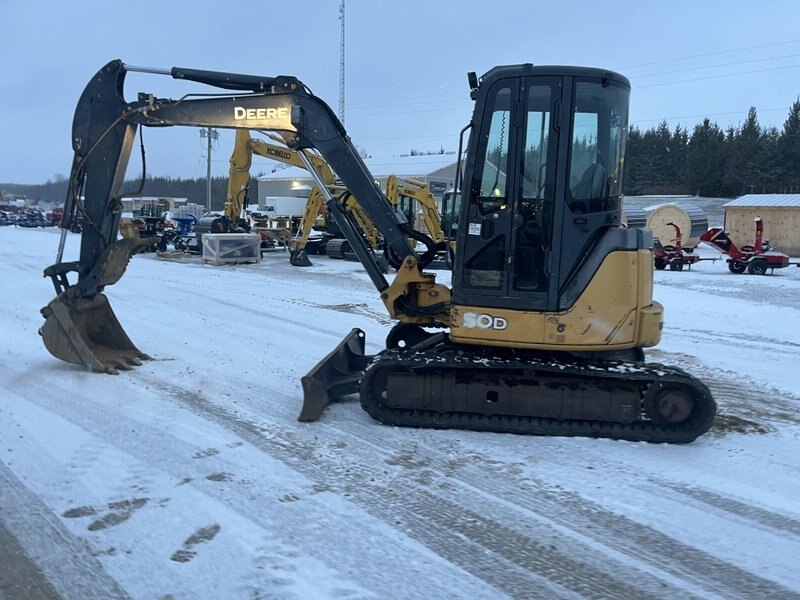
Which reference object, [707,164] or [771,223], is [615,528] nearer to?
[771,223]

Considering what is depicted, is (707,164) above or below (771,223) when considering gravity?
above

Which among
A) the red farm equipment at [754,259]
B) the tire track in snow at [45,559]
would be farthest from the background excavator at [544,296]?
the red farm equipment at [754,259]

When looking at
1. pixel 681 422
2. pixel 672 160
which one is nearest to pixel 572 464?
pixel 681 422

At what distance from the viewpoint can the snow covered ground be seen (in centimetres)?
352

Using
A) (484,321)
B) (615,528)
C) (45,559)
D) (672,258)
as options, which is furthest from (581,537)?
(672,258)

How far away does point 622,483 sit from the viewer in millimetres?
4730

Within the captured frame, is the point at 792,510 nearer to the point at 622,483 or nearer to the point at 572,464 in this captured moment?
the point at 622,483

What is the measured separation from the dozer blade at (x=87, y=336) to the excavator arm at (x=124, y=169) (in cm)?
1

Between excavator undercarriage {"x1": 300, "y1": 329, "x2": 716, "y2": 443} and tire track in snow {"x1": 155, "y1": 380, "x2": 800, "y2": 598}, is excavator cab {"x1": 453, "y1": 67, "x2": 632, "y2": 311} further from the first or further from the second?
tire track in snow {"x1": 155, "y1": 380, "x2": 800, "y2": 598}

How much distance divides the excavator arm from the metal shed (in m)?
29.0

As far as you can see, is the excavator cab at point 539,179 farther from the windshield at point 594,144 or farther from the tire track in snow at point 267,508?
the tire track in snow at point 267,508

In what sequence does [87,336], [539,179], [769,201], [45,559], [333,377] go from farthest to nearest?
[769,201], [87,336], [333,377], [539,179], [45,559]

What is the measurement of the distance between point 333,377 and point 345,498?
83.7 inches

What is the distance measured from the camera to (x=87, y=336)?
7.57 metres
